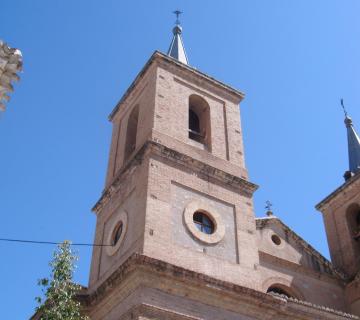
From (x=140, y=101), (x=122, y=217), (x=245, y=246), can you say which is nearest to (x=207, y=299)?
(x=245, y=246)

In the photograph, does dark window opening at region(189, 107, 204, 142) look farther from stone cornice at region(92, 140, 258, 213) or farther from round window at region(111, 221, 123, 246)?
round window at region(111, 221, 123, 246)

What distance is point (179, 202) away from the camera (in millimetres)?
15594

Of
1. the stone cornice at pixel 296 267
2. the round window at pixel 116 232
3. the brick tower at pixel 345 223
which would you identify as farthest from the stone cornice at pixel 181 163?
the brick tower at pixel 345 223

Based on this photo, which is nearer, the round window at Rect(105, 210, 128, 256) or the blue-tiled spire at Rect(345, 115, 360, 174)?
the round window at Rect(105, 210, 128, 256)

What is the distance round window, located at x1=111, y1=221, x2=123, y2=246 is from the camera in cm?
1614

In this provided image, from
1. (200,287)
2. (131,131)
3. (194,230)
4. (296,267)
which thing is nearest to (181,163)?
(194,230)

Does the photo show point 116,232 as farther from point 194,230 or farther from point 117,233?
point 194,230

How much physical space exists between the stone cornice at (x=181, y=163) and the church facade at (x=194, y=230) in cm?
3

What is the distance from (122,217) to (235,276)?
144 inches

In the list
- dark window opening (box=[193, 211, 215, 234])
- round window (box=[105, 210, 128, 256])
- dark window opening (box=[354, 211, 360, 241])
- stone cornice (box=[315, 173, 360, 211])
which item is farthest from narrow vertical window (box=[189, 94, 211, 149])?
dark window opening (box=[354, 211, 360, 241])

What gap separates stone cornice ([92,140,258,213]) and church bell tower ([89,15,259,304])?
29 mm

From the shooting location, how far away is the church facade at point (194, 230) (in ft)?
45.2

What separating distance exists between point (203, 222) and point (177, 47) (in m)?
9.38

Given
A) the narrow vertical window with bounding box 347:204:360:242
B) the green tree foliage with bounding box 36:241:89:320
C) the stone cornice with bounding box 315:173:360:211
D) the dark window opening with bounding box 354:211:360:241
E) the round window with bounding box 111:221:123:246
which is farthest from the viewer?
the stone cornice with bounding box 315:173:360:211
